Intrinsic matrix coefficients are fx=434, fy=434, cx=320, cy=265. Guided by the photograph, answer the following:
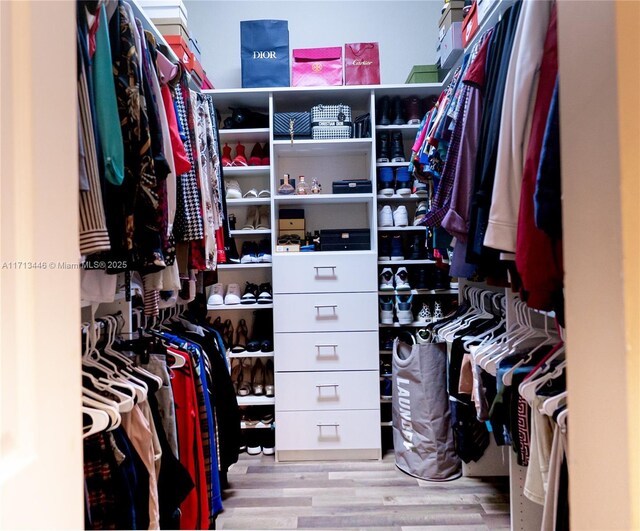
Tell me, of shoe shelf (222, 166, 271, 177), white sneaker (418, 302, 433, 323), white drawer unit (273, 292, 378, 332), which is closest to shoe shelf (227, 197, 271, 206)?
shoe shelf (222, 166, 271, 177)

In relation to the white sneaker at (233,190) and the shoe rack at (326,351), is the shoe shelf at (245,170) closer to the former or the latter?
the white sneaker at (233,190)

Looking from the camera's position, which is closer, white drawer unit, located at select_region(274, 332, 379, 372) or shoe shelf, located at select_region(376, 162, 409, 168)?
white drawer unit, located at select_region(274, 332, 379, 372)

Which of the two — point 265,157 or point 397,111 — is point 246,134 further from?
point 397,111

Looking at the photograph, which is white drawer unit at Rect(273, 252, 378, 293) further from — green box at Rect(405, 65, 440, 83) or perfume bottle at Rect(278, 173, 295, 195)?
green box at Rect(405, 65, 440, 83)

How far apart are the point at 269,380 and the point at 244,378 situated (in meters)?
0.18

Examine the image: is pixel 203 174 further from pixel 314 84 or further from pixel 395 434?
pixel 395 434

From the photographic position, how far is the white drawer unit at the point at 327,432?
91.9 inches

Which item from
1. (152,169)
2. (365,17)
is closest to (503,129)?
(152,169)

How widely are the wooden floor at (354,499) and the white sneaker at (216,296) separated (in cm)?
89

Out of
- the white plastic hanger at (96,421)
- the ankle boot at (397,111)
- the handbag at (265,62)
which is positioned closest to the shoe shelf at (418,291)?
the ankle boot at (397,111)

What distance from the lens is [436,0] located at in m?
2.77

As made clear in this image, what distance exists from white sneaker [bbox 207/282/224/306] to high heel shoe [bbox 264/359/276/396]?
491 mm

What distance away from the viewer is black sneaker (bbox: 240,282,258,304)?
2500 millimetres

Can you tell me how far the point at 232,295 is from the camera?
2.54 m
